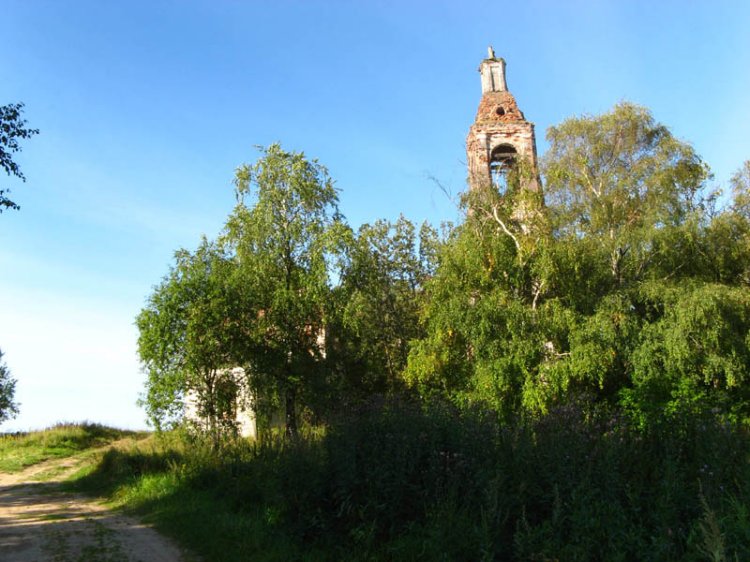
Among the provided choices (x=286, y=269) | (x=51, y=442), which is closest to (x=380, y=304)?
(x=286, y=269)

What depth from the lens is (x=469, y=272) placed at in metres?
21.0

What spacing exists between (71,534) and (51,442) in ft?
57.2

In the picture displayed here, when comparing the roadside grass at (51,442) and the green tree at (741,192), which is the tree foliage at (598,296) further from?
the roadside grass at (51,442)

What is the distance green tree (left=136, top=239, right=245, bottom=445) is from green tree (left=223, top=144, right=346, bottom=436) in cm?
139

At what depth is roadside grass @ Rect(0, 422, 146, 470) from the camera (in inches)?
853

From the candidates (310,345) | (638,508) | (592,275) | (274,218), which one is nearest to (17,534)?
(638,508)

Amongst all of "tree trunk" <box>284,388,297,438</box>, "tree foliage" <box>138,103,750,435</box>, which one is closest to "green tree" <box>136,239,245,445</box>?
"tree foliage" <box>138,103,750,435</box>

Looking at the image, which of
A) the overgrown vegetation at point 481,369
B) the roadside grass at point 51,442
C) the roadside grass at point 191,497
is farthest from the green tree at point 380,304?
the roadside grass at point 51,442

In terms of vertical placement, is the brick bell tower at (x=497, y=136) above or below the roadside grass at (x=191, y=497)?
above

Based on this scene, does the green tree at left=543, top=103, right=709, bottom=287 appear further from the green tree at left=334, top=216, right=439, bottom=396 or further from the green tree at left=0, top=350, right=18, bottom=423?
the green tree at left=0, top=350, right=18, bottom=423

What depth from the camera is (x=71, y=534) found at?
9.58m

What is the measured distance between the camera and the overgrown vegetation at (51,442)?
21672 millimetres

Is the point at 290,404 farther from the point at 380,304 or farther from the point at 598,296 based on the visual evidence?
the point at 598,296

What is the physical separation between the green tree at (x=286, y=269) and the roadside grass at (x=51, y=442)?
9186 mm
